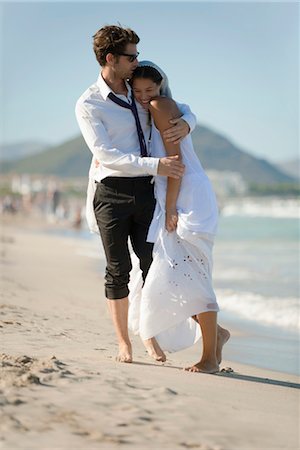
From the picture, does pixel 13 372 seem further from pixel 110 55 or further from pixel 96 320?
pixel 96 320

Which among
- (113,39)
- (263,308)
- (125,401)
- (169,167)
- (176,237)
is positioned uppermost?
(113,39)

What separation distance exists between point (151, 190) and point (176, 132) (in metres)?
0.38

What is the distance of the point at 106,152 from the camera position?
15.6 ft

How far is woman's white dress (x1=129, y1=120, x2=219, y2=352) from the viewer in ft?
15.8

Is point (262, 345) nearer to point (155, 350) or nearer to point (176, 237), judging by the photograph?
point (155, 350)

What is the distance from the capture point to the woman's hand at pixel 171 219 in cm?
482

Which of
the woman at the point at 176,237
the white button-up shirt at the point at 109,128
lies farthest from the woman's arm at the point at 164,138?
the white button-up shirt at the point at 109,128

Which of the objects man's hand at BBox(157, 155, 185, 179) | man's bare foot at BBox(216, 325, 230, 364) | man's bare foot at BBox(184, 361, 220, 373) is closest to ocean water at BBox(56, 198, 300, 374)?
man's bare foot at BBox(216, 325, 230, 364)

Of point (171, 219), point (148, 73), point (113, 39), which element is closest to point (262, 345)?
point (171, 219)

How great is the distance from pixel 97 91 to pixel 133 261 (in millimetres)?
A: 1046

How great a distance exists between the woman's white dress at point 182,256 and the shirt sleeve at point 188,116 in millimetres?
81

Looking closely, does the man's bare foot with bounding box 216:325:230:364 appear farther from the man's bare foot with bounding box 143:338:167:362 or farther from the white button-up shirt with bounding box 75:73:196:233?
the white button-up shirt with bounding box 75:73:196:233

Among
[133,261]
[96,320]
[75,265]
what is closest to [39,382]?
[133,261]

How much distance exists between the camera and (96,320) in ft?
26.0
